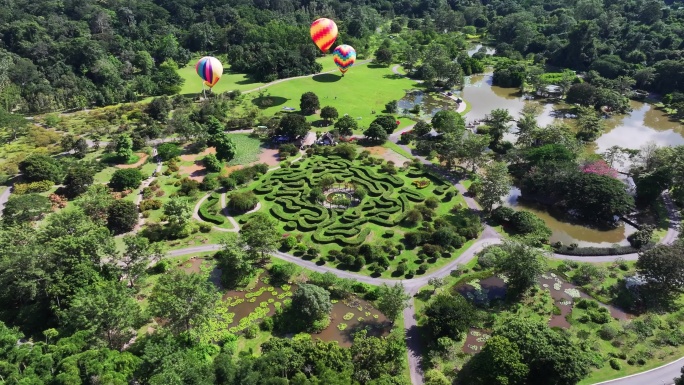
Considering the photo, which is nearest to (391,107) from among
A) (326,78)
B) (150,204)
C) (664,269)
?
(326,78)

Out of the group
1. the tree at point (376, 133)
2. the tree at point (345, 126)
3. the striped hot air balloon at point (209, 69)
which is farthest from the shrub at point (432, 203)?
the striped hot air balloon at point (209, 69)

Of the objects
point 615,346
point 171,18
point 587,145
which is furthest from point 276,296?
point 171,18

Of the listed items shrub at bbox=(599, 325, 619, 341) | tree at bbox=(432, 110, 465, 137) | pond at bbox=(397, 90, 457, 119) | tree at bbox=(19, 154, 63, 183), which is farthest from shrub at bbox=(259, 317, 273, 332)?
pond at bbox=(397, 90, 457, 119)

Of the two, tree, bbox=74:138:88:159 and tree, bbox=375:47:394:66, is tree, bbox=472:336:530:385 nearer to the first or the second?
tree, bbox=74:138:88:159

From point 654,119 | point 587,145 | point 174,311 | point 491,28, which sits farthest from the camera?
point 491,28

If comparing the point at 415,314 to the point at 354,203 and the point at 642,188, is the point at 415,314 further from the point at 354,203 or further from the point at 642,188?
the point at 642,188

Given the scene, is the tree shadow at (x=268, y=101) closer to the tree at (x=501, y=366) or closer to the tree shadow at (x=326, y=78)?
the tree shadow at (x=326, y=78)
